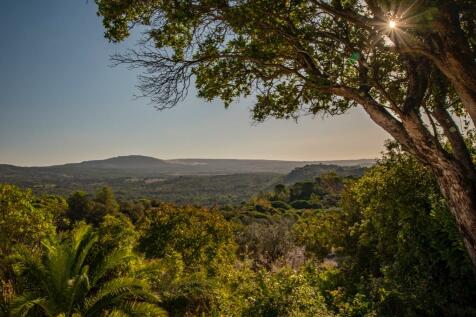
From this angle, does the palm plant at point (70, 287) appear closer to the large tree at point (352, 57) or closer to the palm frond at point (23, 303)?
the palm frond at point (23, 303)

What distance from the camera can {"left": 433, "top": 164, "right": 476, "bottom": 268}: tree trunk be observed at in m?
5.97

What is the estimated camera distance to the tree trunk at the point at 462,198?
5966 millimetres

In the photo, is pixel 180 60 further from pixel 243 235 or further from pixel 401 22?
pixel 243 235

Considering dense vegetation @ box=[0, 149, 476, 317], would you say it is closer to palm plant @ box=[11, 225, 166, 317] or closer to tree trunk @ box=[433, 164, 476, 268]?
palm plant @ box=[11, 225, 166, 317]

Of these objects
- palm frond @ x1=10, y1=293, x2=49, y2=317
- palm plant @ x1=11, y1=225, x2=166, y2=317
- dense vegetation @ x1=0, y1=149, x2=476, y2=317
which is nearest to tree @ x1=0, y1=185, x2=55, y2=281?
dense vegetation @ x1=0, y1=149, x2=476, y2=317

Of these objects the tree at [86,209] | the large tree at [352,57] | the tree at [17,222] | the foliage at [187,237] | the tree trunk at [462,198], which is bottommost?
the tree at [86,209]

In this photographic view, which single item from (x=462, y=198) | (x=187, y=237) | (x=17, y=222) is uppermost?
(x=462, y=198)

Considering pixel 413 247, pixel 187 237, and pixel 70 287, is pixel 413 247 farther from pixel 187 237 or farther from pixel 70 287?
pixel 187 237

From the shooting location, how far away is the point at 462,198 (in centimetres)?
602

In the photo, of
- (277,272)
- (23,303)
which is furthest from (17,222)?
(277,272)

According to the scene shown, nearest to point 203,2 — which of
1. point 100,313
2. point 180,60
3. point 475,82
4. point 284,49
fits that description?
point 180,60

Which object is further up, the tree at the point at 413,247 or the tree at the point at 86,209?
the tree at the point at 413,247

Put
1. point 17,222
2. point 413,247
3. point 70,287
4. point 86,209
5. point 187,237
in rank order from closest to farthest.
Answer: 1. point 413,247
2. point 70,287
3. point 17,222
4. point 187,237
5. point 86,209

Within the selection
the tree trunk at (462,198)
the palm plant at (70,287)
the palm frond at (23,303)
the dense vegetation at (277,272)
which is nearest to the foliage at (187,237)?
the dense vegetation at (277,272)
